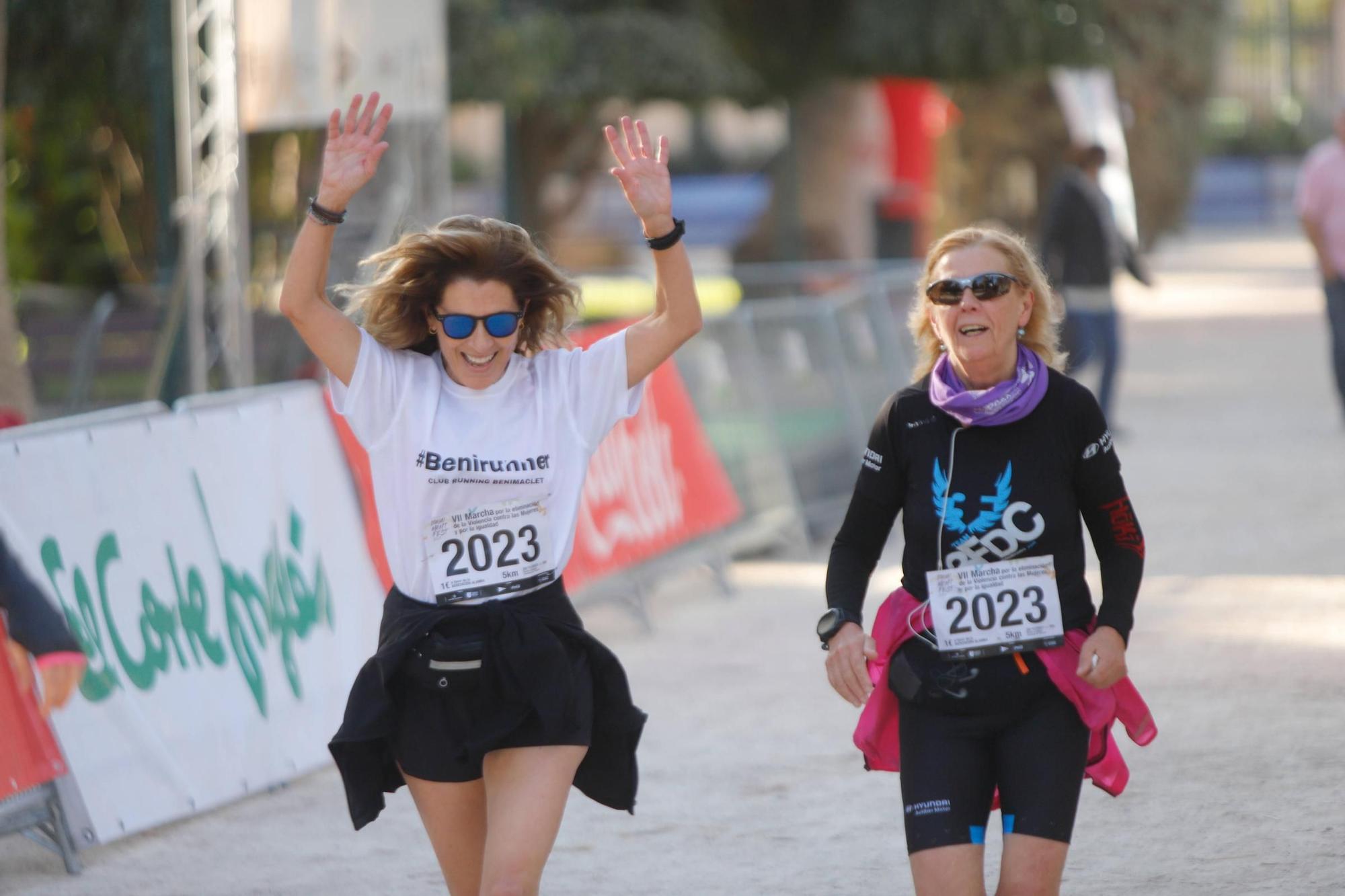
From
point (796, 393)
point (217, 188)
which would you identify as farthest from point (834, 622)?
point (217, 188)

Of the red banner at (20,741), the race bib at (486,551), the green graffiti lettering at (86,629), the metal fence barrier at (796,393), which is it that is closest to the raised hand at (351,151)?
the race bib at (486,551)

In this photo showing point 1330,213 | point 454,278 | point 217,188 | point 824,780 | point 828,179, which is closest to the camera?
point 454,278

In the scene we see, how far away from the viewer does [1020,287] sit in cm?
376

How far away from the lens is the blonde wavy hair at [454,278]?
3801mm

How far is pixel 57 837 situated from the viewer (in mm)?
5277

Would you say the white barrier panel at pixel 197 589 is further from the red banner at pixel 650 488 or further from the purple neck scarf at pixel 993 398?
the purple neck scarf at pixel 993 398

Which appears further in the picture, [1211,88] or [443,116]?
[1211,88]

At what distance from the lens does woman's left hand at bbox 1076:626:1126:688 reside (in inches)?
140

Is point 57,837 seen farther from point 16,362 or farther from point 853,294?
point 853,294

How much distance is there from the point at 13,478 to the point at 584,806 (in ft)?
6.42

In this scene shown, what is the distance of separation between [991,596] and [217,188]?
24.3ft

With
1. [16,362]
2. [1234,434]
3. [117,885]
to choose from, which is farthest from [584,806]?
[1234,434]

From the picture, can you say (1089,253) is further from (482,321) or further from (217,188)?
(482,321)

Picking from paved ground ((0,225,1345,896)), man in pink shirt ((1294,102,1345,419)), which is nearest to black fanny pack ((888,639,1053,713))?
paved ground ((0,225,1345,896))
